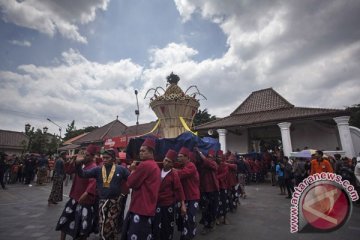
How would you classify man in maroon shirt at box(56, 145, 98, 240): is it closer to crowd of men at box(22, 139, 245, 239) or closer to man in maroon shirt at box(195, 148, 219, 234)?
crowd of men at box(22, 139, 245, 239)

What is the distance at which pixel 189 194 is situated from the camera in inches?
171

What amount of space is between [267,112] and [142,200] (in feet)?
52.6

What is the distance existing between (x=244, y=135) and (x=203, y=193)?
1440cm

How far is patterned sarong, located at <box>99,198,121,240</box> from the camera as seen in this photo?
3.41 m

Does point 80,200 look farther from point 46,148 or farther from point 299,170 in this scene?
point 46,148

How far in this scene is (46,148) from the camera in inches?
1003

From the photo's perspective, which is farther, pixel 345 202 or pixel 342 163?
pixel 342 163

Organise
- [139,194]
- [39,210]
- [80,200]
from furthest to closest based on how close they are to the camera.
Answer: [39,210], [80,200], [139,194]

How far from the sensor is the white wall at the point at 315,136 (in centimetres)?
1555

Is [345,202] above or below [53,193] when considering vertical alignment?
above

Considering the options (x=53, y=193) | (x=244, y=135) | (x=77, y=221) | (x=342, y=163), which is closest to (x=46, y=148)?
(x=53, y=193)

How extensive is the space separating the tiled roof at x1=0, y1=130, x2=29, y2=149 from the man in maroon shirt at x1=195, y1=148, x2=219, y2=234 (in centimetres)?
3754

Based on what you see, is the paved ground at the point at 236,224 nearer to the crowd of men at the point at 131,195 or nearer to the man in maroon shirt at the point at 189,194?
the man in maroon shirt at the point at 189,194

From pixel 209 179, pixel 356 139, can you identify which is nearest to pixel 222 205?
pixel 209 179
